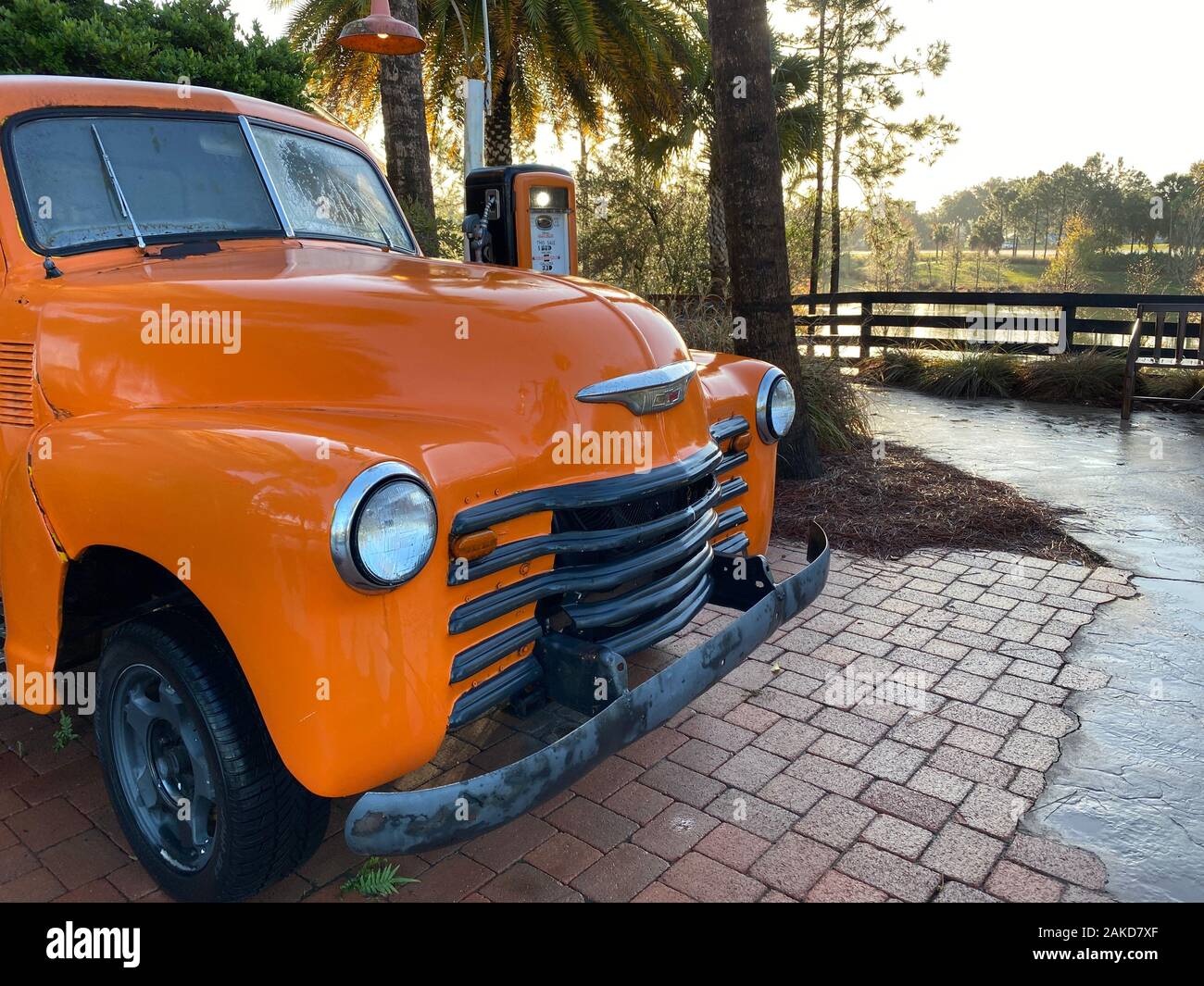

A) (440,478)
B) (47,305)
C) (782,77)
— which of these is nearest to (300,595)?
(440,478)

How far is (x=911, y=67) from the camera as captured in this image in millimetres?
21375

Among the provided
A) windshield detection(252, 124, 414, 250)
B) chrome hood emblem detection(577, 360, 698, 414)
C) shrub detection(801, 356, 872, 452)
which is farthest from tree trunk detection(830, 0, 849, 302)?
chrome hood emblem detection(577, 360, 698, 414)

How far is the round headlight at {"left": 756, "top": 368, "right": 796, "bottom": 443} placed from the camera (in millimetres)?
3400

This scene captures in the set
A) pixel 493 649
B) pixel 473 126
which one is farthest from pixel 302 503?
pixel 473 126

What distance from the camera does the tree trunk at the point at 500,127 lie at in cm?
1391

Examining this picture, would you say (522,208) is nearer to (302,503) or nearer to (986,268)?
(302,503)

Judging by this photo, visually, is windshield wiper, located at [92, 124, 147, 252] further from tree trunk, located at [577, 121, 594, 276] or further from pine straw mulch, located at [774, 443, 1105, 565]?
tree trunk, located at [577, 121, 594, 276]

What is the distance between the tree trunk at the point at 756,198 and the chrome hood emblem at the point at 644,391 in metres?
3.70

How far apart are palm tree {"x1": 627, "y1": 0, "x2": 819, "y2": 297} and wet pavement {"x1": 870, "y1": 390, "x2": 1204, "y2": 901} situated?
739 cm

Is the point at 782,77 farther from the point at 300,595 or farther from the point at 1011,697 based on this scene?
the point at 300,595

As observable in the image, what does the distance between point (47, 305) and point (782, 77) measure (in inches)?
649

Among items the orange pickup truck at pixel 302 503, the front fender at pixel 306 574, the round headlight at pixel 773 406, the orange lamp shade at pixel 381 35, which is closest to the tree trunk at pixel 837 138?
the orange lamp shade at pixel 381 35

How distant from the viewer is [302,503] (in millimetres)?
1864
